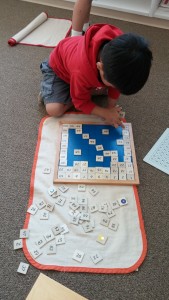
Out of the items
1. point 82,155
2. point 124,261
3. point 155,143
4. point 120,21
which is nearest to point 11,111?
point 82,155

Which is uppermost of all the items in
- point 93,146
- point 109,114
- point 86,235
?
point 109,114

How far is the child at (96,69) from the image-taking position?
29.4 inches

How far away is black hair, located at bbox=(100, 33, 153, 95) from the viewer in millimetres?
739

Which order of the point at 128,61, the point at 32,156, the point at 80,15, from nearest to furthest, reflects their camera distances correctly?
1. the point at 128,61
2. the point at 32,156
3. the point at 80,15

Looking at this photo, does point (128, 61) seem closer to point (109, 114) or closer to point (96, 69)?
point (96, 69)

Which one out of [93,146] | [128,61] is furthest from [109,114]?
[128,61]

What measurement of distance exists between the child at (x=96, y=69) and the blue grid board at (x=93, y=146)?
0.16 feet

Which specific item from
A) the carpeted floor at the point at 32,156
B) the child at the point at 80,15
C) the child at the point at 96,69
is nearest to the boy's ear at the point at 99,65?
the child at the point at 96,69

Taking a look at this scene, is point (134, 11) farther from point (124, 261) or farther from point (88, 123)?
point (124, 261)

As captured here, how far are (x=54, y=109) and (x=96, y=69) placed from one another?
1.03 ft

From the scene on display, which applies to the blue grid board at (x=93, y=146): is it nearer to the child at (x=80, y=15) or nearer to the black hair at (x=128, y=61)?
the black hair at (x=128, y=61)

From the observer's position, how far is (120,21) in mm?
1700

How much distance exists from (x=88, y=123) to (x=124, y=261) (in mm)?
565

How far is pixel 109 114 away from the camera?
3.72ft
